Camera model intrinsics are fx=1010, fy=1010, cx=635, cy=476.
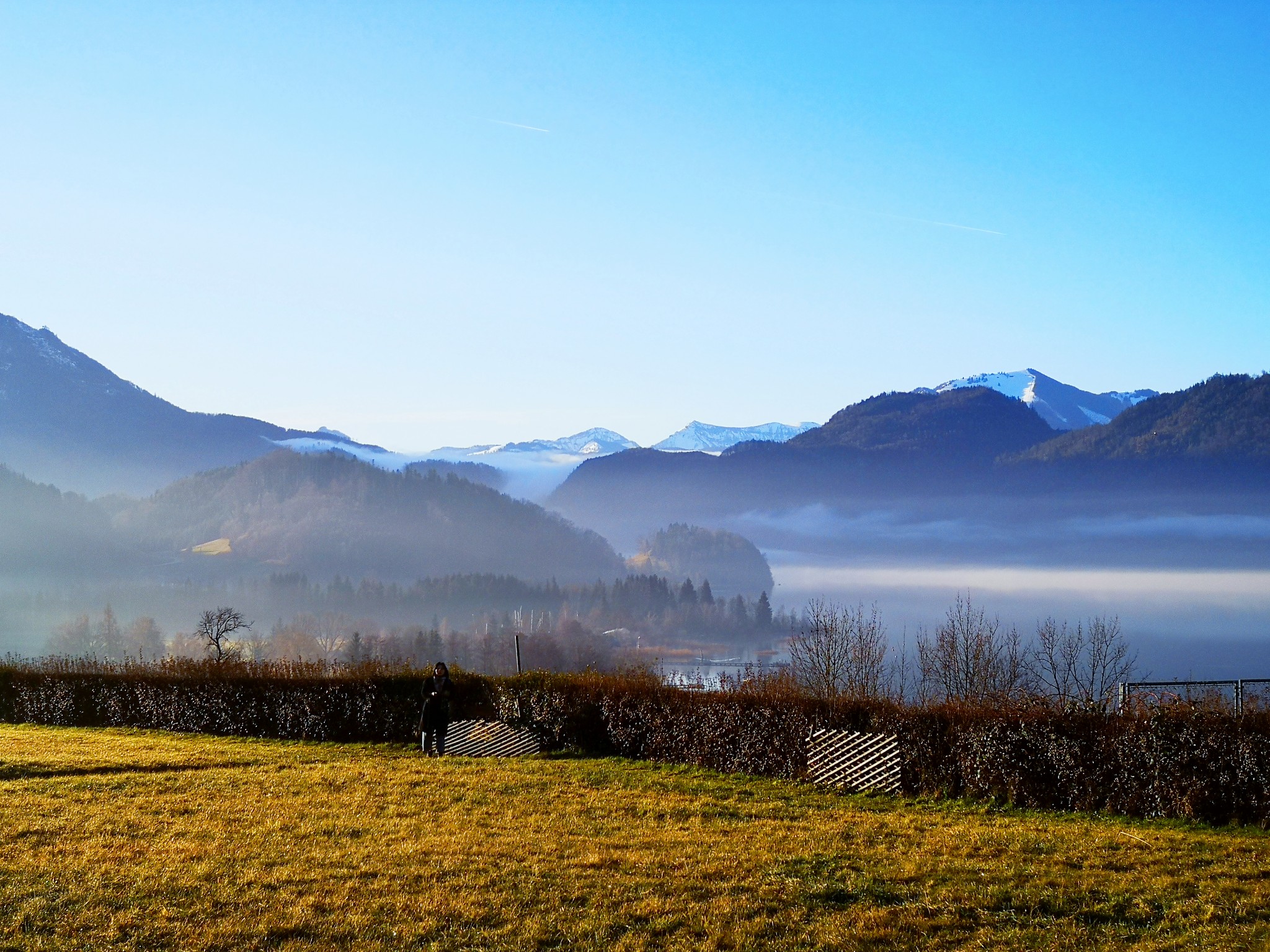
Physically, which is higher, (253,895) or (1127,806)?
(253,895)

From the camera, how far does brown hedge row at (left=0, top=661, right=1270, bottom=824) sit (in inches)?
590

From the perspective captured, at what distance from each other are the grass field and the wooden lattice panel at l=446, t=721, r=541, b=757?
536cm

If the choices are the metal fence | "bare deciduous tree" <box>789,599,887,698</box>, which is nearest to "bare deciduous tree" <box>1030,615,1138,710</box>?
"bare deciduous tree" <box>789,599,887,698</box>

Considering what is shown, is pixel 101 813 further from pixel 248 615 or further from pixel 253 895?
pixel 248 615

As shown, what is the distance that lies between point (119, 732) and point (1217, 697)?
78.5 ft

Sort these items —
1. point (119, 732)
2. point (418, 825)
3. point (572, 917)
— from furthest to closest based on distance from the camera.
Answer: point (119, 732)
point (418, 825)
point (572, 917)

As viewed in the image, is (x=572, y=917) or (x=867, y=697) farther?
(x=867, y=697)

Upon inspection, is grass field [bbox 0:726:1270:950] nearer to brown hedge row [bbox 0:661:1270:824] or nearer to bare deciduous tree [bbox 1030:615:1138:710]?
brown hedge row [bbox 0:661:1270:824]

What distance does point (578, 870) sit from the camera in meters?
10.4

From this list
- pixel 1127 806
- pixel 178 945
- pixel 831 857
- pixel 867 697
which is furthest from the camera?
pixel 867 697

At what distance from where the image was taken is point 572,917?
28.9 ft

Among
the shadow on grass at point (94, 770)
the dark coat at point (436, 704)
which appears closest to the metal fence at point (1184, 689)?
the dark coat at point (436, 704)

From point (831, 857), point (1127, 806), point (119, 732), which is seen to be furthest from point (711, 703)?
point (119, 732)

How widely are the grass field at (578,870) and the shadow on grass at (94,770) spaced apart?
14.9 inches
